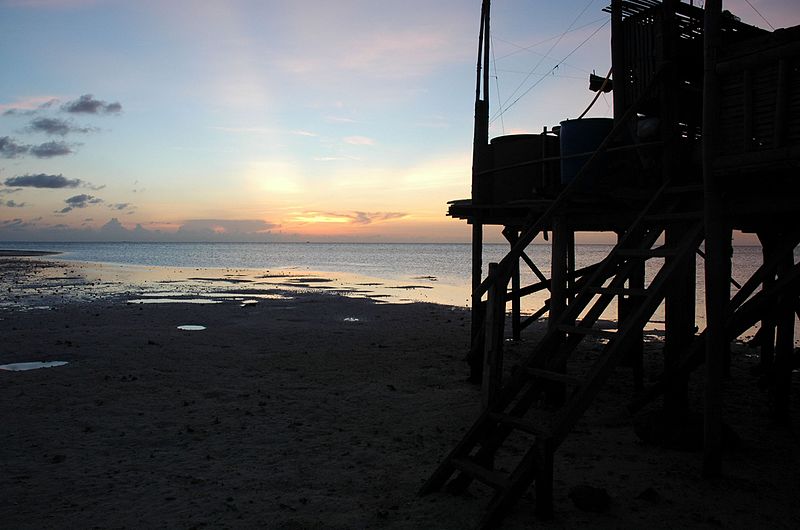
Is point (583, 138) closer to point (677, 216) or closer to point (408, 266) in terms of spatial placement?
point (677, 216)

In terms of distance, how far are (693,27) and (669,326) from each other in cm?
450

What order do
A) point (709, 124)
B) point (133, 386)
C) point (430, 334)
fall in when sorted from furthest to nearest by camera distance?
point (430, 334) < point (133, 386) < point (709, 124)

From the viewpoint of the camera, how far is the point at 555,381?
20.9 feet

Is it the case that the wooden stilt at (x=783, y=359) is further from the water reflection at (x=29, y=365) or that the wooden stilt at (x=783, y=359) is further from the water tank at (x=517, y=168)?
the water reflection at (x=29, y=365)

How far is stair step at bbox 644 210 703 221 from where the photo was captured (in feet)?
22.6

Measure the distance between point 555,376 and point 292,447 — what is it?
3896 mm

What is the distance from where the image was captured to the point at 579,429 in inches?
345

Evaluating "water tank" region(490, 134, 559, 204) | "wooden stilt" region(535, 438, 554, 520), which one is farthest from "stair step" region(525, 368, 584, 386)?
"water tank" region(490, 134, 559, 204)

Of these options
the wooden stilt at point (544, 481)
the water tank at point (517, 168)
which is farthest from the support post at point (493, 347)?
the water tank at point (517, 168)

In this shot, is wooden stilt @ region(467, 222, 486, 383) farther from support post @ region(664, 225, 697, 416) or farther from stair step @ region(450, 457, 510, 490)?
stair step @ region(450, 457, 510, 490)

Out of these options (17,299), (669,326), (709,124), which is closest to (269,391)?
(669,326)

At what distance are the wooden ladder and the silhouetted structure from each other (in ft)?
0.05

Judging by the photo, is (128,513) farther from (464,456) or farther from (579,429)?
(579,429)

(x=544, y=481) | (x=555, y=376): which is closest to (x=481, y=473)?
(x=544, y=481)
